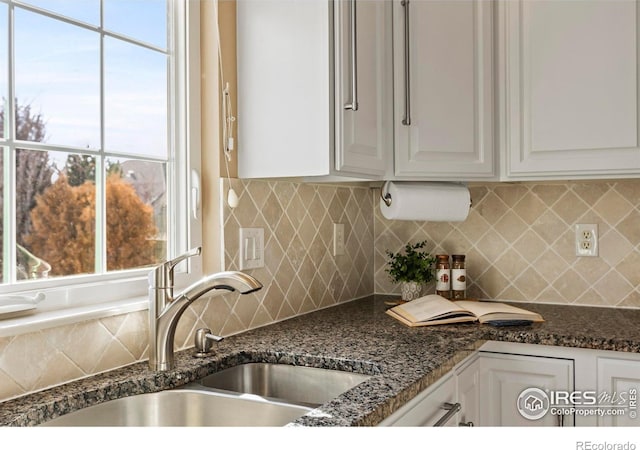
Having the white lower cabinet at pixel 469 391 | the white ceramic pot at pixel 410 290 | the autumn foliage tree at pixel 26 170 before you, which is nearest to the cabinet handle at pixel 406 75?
the white ceramic pot at pixel 410 290

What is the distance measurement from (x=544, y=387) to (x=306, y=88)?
1.10 m

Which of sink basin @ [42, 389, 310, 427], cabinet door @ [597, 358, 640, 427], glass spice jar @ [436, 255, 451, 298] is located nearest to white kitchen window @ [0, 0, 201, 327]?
sink basin @ [42, 389, 310, 427]

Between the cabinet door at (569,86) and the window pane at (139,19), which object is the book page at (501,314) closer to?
the cabinet door at (569,86)

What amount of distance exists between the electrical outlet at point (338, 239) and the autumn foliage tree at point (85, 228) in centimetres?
84

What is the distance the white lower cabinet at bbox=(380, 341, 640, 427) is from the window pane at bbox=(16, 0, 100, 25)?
→ 4.06 ft

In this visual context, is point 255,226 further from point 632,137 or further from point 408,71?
point 632,137

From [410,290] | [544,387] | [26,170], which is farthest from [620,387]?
[26,170]

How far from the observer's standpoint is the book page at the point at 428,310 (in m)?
1.92

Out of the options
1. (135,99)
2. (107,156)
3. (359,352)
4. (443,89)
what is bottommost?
(359,352)

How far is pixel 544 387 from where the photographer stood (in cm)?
182

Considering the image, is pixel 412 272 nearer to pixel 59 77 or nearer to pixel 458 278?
pixel 458 278

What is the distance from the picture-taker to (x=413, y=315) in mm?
1961
